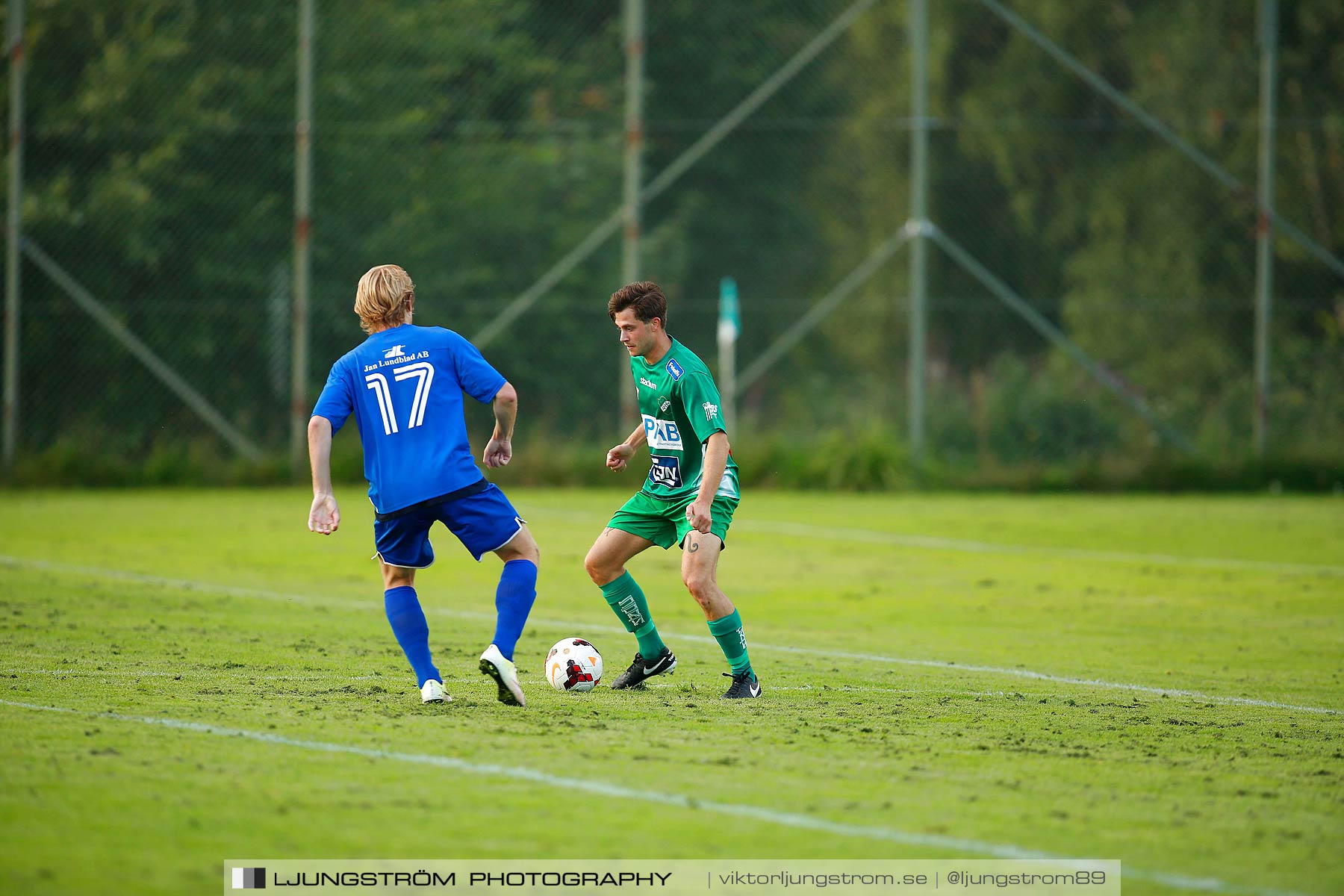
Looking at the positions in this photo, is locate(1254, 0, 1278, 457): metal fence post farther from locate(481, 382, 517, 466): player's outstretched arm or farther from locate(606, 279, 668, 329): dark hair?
locate(481, 382, 517, 466): player's outstretched arm

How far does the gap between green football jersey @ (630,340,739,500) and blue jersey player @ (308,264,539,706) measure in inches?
30.2

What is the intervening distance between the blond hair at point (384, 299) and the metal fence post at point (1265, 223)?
14681 millimetres

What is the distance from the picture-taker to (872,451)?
61.4 feet

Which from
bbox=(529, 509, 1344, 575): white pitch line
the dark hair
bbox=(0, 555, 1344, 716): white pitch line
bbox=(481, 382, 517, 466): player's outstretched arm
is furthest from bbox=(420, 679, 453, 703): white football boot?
bbox=(529, 509, 1344, 575): white pitch line

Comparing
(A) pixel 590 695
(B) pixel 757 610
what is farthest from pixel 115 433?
(A) pixel 590 695

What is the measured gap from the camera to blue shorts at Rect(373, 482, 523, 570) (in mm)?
6273

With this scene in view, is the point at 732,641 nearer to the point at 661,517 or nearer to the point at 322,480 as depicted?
the point at 661,517

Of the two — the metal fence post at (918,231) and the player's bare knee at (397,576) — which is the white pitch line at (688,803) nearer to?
the player's bare knee at (397,576)

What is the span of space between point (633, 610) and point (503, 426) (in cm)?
117

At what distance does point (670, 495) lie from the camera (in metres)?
6.93

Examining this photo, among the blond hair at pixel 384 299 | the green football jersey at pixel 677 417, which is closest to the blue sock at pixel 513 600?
the green football jersey at pixel 677 417

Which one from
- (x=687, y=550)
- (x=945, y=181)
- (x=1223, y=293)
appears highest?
(x=945, y=181)

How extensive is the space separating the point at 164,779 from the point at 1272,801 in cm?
353

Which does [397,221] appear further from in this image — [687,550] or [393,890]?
[393,890]
